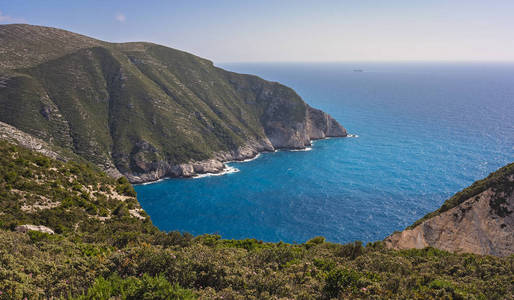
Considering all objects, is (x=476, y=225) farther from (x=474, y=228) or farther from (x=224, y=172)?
(x=224, y=172)

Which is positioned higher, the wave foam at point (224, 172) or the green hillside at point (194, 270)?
the green hillside at point (194, 270)

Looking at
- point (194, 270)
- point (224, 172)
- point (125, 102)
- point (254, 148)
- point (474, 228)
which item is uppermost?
point (125, 102)

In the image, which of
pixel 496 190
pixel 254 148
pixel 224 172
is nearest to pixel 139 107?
pixel 224 172

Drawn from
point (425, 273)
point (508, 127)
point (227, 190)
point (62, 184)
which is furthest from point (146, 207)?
point (508, 127)

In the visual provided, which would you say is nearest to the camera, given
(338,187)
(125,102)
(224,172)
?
(338,187)

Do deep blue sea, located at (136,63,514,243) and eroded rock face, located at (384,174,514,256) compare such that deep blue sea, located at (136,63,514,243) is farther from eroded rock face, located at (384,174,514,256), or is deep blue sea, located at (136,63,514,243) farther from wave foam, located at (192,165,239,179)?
eroded rock face, located at (384,174,514,256)

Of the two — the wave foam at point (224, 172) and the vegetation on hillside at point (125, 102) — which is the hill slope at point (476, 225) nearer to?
the wave foam at point (224, 172)

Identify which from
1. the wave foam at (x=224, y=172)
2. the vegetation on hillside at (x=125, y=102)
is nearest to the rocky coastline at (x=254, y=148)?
the wave foam at (x=224, y=172)

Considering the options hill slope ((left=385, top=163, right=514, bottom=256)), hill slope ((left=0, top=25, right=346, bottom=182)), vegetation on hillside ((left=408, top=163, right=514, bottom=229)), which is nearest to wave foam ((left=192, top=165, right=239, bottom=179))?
hill slope ((left=0, top=25, right=346, bottom=182))
